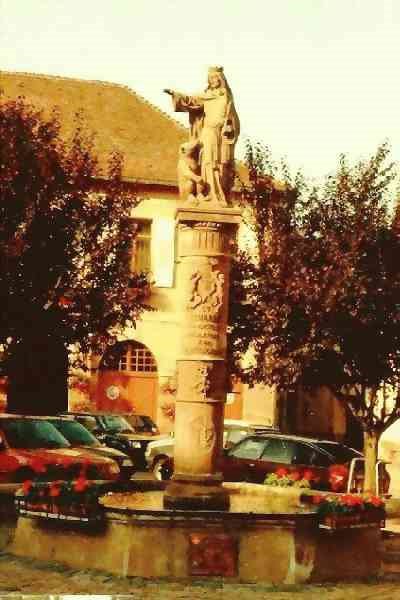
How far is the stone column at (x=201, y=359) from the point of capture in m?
12.5

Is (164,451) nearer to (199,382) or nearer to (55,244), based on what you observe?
(55,244)

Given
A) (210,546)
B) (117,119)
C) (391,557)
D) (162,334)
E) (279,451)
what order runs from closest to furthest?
(210,546) → (391,557) → (279,451) → (162,334) → (117,119)

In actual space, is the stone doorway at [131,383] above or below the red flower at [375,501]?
above

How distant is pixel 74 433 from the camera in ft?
68.4

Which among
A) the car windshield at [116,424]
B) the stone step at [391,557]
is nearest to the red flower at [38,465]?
the stone step at [391,557]

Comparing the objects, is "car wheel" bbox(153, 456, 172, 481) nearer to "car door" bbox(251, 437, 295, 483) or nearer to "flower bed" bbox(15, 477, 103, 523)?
"car door" bbox(251, 437, 295, 483)

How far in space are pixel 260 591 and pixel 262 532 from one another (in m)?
0.67

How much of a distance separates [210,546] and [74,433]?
31.8 feet

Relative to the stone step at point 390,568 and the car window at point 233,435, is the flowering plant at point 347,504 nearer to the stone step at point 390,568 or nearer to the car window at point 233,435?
the stone step at point 390,568

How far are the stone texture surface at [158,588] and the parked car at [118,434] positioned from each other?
47.0 feet

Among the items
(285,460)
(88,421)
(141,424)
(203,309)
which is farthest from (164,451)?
(203,309)

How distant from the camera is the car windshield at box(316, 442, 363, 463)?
21.5m

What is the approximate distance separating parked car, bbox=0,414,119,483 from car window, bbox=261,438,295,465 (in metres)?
3.60

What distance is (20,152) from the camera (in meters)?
22.8
